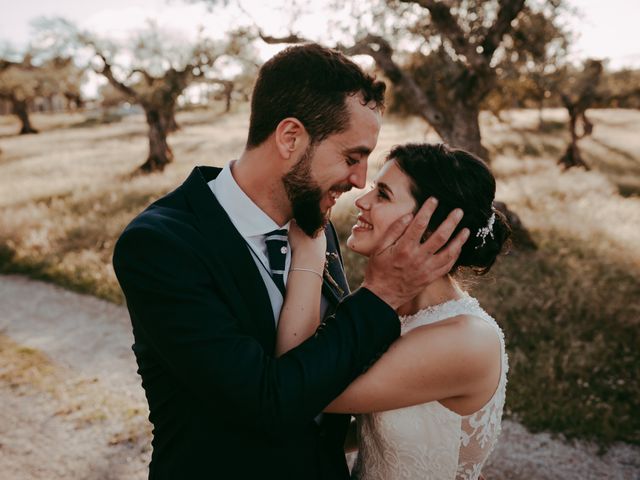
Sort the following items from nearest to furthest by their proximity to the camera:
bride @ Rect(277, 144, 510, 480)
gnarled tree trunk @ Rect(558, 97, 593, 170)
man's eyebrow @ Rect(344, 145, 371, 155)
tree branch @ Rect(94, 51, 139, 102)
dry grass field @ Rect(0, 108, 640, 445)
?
bride @ Rect(277, 144, 510, 480) → man's eyebrow @ Rect(344, 145, 371, 155) → dry grass field @ Rect(0, 108, 640, 445) → gnarled tree trunk @ Rect(558, 97, 593, 170) → tree branch @ Rect(94, 51, 139, 102)

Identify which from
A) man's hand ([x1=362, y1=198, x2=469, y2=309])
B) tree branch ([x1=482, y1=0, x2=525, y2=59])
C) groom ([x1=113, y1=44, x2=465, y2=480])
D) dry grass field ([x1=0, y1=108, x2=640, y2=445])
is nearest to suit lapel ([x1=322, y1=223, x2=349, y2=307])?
groom ([x1=113, y1=44, x2=465, y2=480])

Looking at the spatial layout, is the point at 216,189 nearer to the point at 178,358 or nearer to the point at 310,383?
the point at 178,358

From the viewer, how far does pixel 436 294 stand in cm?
261

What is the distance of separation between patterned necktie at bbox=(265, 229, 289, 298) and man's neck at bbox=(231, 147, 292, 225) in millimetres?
92

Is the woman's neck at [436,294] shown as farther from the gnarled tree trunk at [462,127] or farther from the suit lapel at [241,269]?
the gnarled tree trunk at [462,127]

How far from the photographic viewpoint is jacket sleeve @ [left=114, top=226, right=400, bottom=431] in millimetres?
1548

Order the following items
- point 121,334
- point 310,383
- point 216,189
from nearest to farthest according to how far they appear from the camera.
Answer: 1. point 310,383
2. point 216,189
3. point 121,334

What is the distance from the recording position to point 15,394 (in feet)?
18.3

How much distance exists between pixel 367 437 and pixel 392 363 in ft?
2.23

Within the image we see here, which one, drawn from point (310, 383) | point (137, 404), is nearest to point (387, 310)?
point (310, 383)

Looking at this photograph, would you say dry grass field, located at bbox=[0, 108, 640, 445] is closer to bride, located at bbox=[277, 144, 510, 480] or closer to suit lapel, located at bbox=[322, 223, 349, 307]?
bride, located at bbox=[277, 144, 510, 480]

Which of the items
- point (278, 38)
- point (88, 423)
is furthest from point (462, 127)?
point (88, 423)

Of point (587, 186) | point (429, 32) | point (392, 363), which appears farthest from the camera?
point (587, 186)

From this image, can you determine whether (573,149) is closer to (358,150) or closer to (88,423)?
(88,423)
